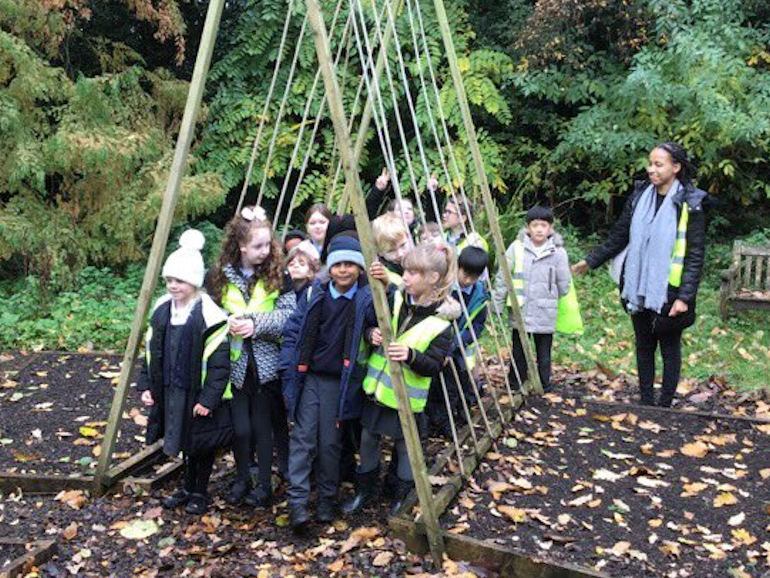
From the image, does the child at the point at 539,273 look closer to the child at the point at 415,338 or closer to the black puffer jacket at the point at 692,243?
the black puffer jacket at the point at 692,243

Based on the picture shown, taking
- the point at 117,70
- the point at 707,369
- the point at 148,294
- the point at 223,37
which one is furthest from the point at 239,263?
the point at 223,37

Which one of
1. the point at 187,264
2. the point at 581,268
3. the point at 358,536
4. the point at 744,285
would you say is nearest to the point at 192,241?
the point at 187,264

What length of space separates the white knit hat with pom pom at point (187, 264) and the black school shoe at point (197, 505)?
99cm

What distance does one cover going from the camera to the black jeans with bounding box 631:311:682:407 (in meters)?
4.70

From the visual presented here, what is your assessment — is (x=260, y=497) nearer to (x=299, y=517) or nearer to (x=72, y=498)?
(x=299, y=517)

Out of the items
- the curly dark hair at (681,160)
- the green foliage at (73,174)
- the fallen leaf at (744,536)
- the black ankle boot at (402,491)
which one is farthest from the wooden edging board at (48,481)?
the green foliage at (73,174)

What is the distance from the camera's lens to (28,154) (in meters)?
7.79

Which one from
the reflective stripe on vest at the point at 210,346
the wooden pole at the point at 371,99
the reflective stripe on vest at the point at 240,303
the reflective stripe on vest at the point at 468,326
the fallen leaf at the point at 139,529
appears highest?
the wooden pole at the point at 371,99

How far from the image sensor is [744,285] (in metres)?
7.87

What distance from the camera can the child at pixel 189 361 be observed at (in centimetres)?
342

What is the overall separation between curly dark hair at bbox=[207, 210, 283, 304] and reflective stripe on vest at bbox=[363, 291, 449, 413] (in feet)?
1.92

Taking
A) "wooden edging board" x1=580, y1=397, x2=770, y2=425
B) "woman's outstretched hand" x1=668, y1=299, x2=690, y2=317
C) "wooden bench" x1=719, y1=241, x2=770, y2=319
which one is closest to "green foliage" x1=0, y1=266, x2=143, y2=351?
"wooden edging board" x1=580, y1=397, x2=770, y2=425

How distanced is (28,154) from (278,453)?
5286 millimetres

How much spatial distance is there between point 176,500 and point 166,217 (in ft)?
4.31
